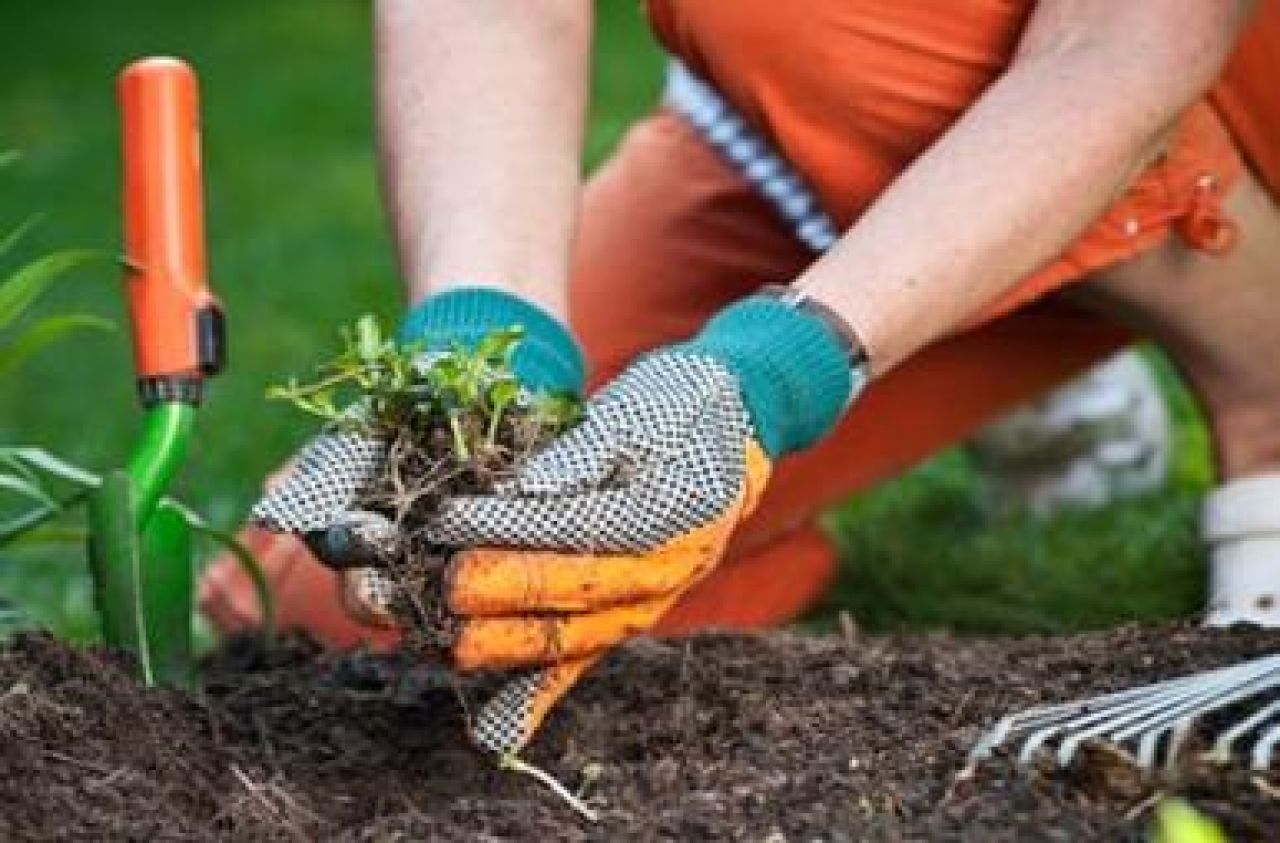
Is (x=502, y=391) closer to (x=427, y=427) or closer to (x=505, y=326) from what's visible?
(x=427, y=427)

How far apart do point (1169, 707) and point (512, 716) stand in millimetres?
398

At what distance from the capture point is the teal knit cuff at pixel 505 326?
1878 millimetres

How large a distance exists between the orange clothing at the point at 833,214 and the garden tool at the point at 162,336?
0.48 metres

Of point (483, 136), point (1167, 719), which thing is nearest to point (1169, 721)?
point (1167, 719)

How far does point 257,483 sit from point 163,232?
1.31m

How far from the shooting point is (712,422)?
1730 millimetres

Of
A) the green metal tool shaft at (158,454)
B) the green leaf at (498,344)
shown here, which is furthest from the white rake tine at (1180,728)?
the green metal tool shaft at (158,454)

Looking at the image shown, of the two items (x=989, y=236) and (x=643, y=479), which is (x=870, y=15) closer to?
(x=989, y=236)

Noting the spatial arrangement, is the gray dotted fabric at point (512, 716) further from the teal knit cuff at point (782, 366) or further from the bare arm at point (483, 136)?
the bare arm at point (483, 136)

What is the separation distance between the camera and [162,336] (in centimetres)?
199

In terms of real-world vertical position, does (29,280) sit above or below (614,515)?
above

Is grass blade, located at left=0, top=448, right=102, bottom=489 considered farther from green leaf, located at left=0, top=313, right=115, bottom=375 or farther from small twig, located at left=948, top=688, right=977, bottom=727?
small twig, located at left=948, top=688, right=977, bottom=727

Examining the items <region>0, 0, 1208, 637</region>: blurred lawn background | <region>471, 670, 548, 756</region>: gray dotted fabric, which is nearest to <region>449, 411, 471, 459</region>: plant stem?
<region>471, 670, 548, 756</region>: gray dotted fabric

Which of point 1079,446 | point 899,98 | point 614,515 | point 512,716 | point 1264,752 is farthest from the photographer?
point 1079,446
